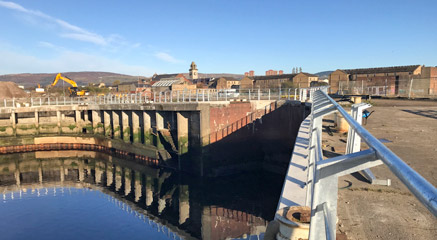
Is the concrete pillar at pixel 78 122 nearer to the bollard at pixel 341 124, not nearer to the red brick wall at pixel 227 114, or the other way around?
the red brick wall at pixel 227 114

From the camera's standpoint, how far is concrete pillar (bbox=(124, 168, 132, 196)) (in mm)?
21066

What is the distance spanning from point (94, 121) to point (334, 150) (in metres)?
32.7

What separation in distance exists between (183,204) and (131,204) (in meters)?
3.42

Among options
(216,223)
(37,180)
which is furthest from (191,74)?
(216,223)

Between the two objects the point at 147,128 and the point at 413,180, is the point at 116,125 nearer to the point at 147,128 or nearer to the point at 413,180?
the point at 147,128

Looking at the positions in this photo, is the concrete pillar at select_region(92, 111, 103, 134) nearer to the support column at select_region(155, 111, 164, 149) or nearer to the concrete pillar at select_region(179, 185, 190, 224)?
the support column at select_region(155, 111, 164, 149)

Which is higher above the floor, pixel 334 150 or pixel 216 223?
pixel 334 150

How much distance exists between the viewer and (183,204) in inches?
701

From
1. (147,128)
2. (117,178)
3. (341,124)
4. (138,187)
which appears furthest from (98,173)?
(341,124)

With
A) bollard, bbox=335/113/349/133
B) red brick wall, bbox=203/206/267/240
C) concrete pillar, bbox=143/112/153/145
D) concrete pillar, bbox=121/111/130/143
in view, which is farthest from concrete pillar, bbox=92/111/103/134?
bollard, bbox=335/113/349/133

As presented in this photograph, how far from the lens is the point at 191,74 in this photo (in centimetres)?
12638

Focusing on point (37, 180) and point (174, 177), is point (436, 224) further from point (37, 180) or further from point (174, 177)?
point (37, 180)

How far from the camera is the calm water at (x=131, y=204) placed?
575 inches

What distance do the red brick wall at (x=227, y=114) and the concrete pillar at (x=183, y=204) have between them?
178 inches
